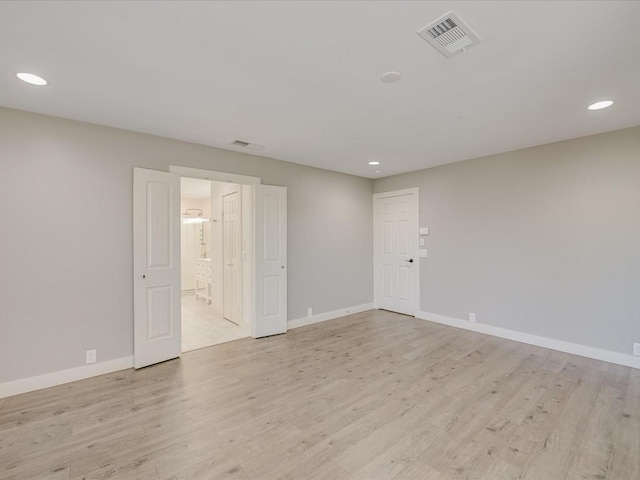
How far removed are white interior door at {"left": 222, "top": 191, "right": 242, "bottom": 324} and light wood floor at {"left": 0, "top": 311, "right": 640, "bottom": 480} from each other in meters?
1.48

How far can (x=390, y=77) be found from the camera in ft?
7.34

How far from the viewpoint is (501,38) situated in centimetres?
182

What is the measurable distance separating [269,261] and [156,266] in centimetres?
151

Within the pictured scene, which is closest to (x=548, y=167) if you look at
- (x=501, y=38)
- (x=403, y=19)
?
(x=501, y=38)

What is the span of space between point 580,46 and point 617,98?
47.4 inches

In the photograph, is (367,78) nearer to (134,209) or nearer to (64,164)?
(134,209)

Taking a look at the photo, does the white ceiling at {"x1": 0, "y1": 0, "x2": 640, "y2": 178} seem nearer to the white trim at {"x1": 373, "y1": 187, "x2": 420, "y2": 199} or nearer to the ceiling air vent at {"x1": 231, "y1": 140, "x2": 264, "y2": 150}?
the ceiling air vent at {"x1": 231, "y1": 140, "x2": 264, "y2": 150}

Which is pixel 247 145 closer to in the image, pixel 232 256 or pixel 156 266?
pixel 156 266

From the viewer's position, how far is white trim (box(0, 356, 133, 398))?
2.70 meters

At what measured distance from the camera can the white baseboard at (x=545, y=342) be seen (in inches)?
131

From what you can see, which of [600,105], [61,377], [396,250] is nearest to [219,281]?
[61,377]

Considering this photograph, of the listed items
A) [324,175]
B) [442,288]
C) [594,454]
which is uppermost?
[324,175]

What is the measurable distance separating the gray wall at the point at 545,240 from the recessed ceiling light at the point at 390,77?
2.90 m

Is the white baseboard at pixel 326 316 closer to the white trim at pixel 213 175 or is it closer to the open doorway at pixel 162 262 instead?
the open doorway at pixel 162 262
